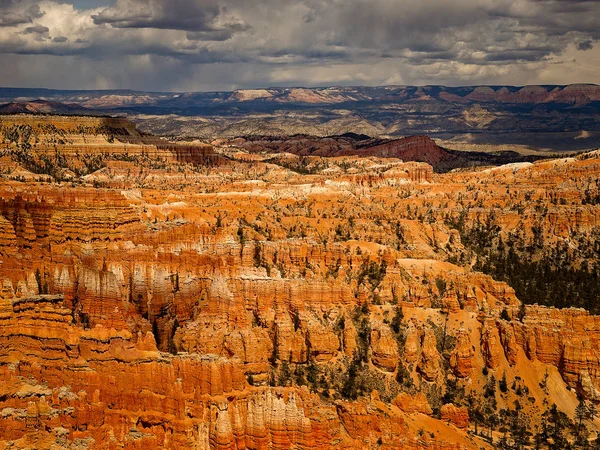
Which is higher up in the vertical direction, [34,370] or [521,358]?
[34,370]

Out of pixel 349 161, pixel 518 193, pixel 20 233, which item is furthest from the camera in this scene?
pixel 349 161

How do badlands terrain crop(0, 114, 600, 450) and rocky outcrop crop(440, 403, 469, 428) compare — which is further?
rocky outcrop crop(440, 403, 469, 428)

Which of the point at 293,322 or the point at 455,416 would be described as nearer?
the point at 455,416

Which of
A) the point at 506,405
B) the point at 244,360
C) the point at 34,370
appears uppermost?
the point at 34,370

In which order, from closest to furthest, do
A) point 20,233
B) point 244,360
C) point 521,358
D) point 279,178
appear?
point 244,360, point 521,358, point 20,233, point 279,178

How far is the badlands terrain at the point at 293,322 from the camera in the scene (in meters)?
39.9

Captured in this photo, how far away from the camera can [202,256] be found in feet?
212

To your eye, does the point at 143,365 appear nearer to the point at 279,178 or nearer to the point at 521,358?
the point at 521,358

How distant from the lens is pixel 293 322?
203ft

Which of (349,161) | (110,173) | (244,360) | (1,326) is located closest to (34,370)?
(1,326)

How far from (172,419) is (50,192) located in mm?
49907

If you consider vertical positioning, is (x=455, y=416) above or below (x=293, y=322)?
below

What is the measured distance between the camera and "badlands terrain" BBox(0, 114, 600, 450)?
39.9 metres

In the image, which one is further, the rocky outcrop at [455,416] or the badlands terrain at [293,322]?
the rocky outcrop at [455,416]
